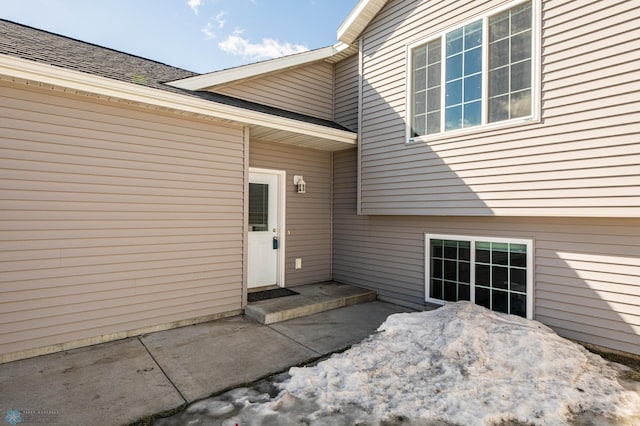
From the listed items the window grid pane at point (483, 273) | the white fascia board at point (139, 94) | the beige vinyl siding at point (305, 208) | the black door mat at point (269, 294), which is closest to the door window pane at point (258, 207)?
the beige vinyl siding at point (305, 208)

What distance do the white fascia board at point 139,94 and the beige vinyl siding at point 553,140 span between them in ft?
6.14

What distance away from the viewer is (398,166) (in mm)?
5379

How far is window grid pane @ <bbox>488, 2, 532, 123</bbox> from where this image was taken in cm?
402

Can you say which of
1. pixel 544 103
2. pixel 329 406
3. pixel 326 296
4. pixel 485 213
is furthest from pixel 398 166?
pixel 329 406

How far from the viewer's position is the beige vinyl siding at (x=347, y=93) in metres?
6.48

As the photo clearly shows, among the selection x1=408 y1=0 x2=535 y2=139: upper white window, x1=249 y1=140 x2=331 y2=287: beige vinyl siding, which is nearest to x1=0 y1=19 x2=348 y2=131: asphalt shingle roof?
x1=249 y1=140 x2=331 y2=287: beige vinyl siding

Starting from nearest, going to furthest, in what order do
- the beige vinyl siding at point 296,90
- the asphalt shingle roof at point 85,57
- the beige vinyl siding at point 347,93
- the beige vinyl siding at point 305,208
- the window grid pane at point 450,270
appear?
1. the asphalt shingle roof at point 85,57
2. the window grid pane at point 450,270
3. the beige vinyl siding at point 296,90
4. the beige vinyl siding at point 305,208
5. the beige vinyl siding at point 347,93

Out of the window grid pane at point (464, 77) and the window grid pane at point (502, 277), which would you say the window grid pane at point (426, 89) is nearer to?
the window grid pane at point (464, 77)

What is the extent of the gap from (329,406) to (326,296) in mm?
2960

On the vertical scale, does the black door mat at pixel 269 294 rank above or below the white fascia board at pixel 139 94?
below

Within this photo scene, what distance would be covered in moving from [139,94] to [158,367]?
308 centimetres

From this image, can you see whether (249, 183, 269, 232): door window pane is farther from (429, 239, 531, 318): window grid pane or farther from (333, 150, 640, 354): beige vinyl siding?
(429, 239, 531, 318): window grid pane

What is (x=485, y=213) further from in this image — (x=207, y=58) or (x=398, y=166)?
(x=207, y=58)

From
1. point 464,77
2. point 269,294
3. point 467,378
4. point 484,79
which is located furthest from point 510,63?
point 269,294
